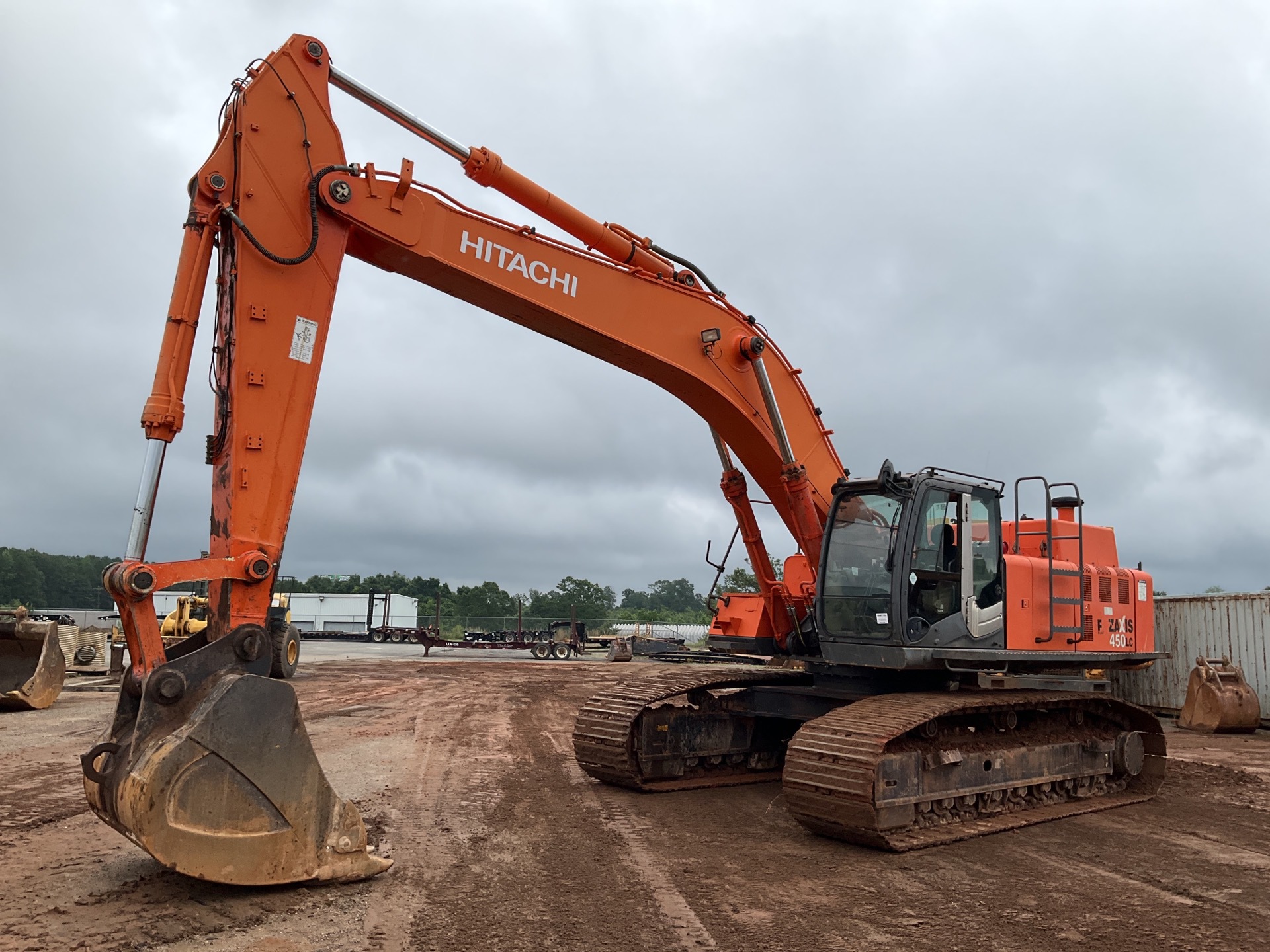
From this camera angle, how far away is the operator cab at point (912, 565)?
766 centimetres

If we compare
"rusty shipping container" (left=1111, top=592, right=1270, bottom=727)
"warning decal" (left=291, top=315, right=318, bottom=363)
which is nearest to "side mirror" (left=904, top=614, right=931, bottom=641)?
"warning decal" (left=291, top=315, right=318, bottom=363)

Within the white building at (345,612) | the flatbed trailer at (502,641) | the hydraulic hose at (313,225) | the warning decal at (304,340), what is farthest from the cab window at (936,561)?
the white building at (345,612)

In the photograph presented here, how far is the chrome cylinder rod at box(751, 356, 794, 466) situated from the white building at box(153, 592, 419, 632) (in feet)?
198

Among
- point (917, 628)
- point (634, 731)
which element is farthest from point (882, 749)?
point (634, 731)

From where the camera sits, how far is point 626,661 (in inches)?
1398

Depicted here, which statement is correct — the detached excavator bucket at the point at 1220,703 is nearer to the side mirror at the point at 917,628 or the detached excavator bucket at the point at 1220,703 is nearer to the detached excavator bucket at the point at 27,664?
the side mirror at the point at 917,628

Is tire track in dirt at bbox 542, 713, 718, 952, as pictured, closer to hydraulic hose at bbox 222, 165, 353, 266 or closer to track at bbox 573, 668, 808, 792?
track at bbox 573, 668, 808, 792

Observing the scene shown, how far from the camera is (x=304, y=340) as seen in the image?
232 inches

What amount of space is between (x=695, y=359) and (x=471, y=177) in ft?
7.63

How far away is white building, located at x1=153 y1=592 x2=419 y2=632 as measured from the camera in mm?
66250

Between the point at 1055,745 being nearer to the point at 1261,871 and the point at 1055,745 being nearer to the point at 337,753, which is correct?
the point at 1261,871

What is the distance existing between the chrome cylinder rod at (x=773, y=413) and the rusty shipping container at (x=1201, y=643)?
473 inches

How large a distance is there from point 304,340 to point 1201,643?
17.1 meters

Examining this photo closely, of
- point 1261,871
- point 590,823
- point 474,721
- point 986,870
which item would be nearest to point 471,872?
point 590,823
